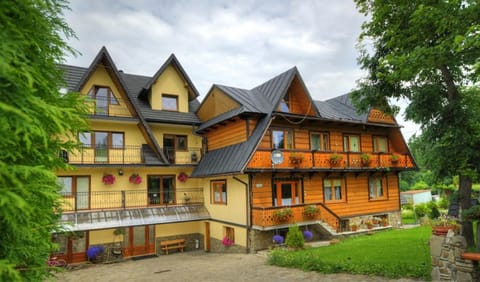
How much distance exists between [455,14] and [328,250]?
30.5ft

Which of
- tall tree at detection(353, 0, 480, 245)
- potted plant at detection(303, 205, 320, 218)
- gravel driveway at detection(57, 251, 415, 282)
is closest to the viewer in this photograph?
tall tree at detection(353, 0, 480, 245)

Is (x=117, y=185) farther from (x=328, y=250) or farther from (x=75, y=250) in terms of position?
(x=328, y=250)

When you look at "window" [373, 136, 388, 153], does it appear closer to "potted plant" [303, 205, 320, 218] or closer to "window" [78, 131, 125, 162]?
"potted plant" [303, 205, 320, 218]

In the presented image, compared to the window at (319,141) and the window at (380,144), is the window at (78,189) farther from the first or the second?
the window at (380,144)

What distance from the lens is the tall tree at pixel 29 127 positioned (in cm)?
282

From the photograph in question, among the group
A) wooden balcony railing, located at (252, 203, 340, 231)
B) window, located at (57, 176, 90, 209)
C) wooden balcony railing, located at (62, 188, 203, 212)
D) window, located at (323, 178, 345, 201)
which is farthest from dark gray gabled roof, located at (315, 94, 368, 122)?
window, located at (57, 176, 90, 209)

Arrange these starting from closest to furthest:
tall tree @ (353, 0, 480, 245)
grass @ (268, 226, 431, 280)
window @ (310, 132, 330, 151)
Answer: tall tree @ (353, 0, 480, 245), grass @ (268, 226, 431, 280), window @ (310, 132, 330, 151)

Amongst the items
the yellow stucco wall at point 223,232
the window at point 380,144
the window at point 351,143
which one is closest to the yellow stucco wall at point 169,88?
the yellow stucco wall at point 223,232

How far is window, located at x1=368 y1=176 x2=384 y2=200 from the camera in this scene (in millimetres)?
19547

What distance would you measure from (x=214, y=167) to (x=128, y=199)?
5.29m

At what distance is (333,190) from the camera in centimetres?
1806

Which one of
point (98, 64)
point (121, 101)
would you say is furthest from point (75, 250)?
point (98, 64)

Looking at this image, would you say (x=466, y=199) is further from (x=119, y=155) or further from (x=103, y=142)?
(x=103, y=142)

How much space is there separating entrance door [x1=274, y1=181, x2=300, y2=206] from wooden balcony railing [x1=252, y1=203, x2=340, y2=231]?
1195 millimetres
